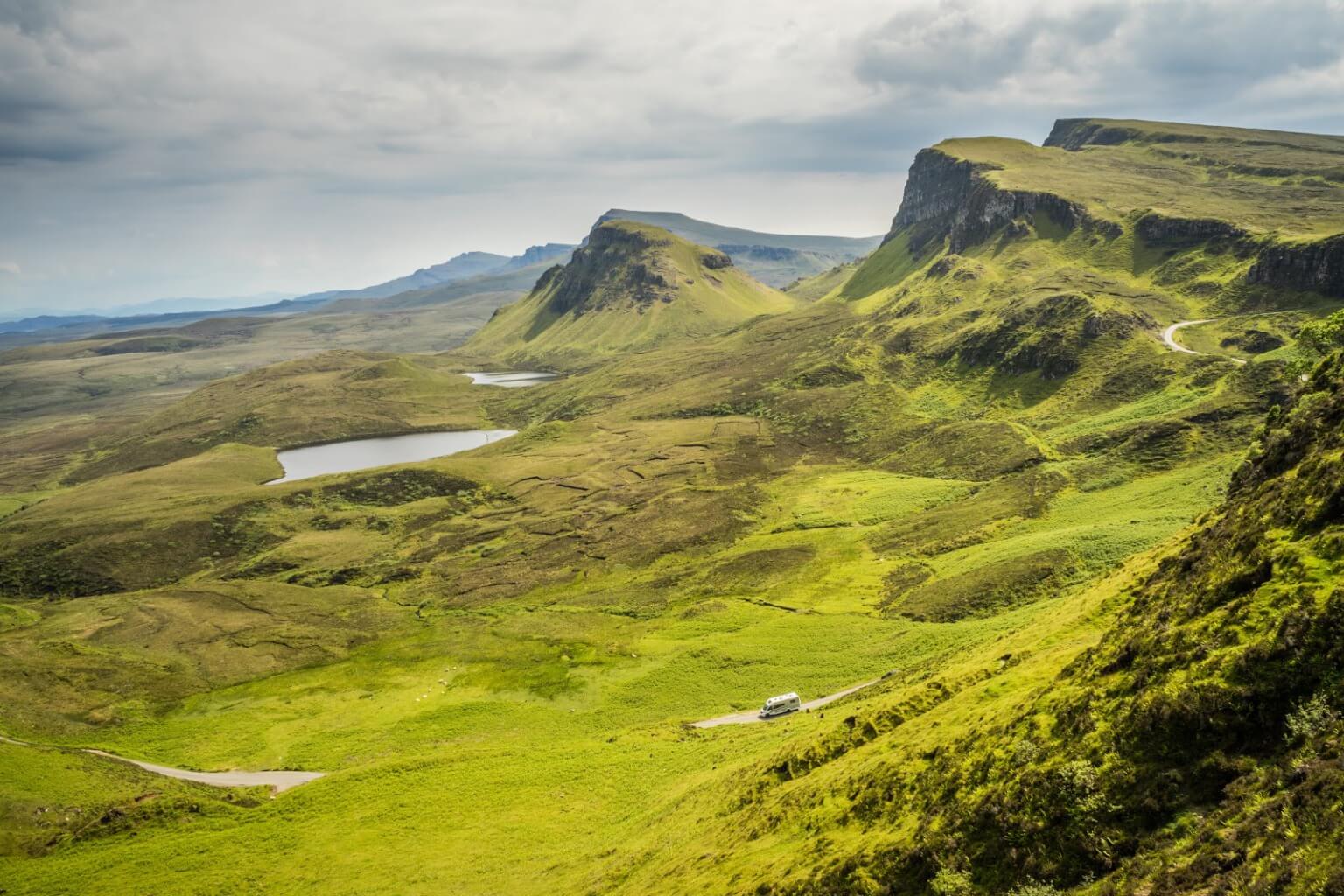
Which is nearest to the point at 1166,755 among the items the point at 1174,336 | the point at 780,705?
the point at 780,705

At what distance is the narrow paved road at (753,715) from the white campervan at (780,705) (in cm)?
53

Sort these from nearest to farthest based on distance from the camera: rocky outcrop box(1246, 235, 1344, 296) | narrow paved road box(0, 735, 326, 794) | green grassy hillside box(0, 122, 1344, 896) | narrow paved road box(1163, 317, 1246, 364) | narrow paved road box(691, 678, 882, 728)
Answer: green grassy hillside box(0, 122, 1344, 896), narrow paved road box(691, 678, 882, 728), narrow paved road box(0, 735, 326, 794), rocky outcrop box(1246, 235, 1344, 296), narrow paved road box(1163, 317, 1246, 364)

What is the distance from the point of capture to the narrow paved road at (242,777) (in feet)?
240

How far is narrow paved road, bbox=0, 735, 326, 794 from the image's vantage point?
7306 centimetres

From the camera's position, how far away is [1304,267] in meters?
183

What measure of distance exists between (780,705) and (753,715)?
4456mm

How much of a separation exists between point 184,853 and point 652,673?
2012 inches

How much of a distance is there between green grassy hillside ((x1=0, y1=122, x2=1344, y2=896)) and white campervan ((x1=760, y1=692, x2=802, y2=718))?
223 centimetres

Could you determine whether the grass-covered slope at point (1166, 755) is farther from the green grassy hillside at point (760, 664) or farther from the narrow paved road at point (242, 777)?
the narrow paved road at point (242, 777)

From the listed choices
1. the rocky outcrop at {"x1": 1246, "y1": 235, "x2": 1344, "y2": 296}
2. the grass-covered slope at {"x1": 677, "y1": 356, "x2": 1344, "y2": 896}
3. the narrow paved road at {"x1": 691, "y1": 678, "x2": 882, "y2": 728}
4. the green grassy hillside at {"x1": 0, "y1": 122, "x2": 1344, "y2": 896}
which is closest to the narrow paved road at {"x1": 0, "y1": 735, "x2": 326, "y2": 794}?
the green grassy hillside at {"x1": 0, "y1": 122, "x2": 1344, "y2": 896}

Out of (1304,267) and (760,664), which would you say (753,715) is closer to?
(760,664)

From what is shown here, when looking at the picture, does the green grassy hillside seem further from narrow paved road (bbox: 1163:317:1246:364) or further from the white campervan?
narrow paved road (bbox: 1163:317:1246:364)

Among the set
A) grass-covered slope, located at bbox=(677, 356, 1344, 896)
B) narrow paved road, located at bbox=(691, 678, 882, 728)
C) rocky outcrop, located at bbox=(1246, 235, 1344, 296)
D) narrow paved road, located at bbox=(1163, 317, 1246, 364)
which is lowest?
narrow paved road, located at bbox=(691, 678, 882, 728)

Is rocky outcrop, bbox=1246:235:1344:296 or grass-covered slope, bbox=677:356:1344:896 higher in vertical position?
rocky outcrop, bbox=1246:235:1344:296
